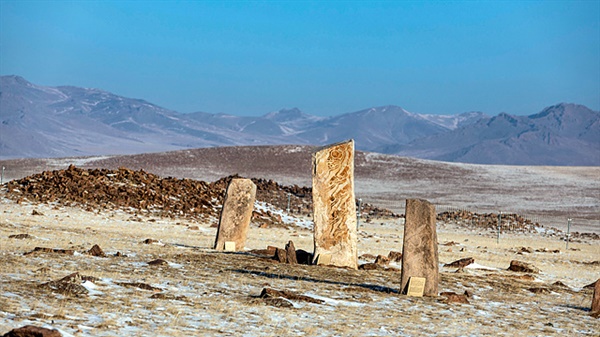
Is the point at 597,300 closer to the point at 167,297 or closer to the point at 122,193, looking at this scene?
the point at 167,297

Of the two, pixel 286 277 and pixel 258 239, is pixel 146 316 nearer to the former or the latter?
pixel 286 277

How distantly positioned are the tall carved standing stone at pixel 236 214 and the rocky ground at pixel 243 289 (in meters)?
1.18

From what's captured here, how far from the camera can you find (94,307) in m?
12.1

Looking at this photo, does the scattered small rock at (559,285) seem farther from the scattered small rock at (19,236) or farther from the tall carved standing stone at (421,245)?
the scattered small rock at (19,236)

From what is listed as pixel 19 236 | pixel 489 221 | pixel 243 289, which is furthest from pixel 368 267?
pixel 489 221

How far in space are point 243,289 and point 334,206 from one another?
16.5 ft

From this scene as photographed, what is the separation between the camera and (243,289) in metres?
15.2

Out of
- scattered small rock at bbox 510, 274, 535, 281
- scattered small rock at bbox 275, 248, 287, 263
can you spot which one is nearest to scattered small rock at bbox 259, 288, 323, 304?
scattered small rock at bbox 275, 248, 287, 263

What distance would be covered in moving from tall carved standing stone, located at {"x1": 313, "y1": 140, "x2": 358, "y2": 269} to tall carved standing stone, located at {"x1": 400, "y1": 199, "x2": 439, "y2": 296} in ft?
12.4

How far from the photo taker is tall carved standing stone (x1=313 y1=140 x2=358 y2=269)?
775 inches

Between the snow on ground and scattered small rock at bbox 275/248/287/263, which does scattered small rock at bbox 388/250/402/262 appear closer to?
the snow on ground

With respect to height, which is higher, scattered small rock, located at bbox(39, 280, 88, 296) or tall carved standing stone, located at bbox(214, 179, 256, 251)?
tall carved standing stone, located at bbox(214, 179, 256, 251)

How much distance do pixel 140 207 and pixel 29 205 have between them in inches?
176

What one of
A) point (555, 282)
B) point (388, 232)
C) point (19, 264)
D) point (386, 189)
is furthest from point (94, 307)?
point (386, 189)
